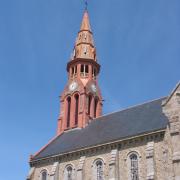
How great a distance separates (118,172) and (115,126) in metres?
7.29

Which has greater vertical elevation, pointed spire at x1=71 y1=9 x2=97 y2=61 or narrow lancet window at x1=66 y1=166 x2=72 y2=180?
pointed spire at x1=71 y1=9 x2=97 y2=61

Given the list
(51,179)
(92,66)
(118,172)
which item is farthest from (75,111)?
(118,172)

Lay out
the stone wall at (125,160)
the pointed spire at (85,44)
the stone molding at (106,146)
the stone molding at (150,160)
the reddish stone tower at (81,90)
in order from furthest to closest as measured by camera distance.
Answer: the pointed spire at (85,44) < the reddish stone tower at (81,90) < the stone molding at (106,146) < the stone wall at (125,160) < the stone molding at (150,160)

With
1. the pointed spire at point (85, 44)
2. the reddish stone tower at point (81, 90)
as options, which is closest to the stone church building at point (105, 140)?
the reddish stone tower at point (81, 90)

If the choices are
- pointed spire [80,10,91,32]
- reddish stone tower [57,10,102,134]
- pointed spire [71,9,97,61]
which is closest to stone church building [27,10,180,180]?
reddish stone tower [57,10,102,134]

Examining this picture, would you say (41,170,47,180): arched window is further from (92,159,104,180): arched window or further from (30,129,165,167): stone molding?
(92,159,104,180): arched window

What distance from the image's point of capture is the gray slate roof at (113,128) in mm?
37528

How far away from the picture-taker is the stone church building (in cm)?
3378

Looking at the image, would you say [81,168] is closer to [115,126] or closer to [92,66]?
[115,126]

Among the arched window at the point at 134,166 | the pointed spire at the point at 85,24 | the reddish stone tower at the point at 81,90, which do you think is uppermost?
the pointed spire at the point at 85,24

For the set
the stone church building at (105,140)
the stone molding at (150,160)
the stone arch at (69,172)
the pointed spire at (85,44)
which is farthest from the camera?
the pointed spire at (85,44)

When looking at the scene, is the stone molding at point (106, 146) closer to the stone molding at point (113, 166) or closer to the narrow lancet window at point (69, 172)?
the stone molding at point (113, 166)

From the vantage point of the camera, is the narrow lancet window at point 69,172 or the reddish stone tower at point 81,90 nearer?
the narrow lancet window at point 69,172

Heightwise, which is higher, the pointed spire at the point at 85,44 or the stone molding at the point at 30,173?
the pointed spire at the point at 85,44
